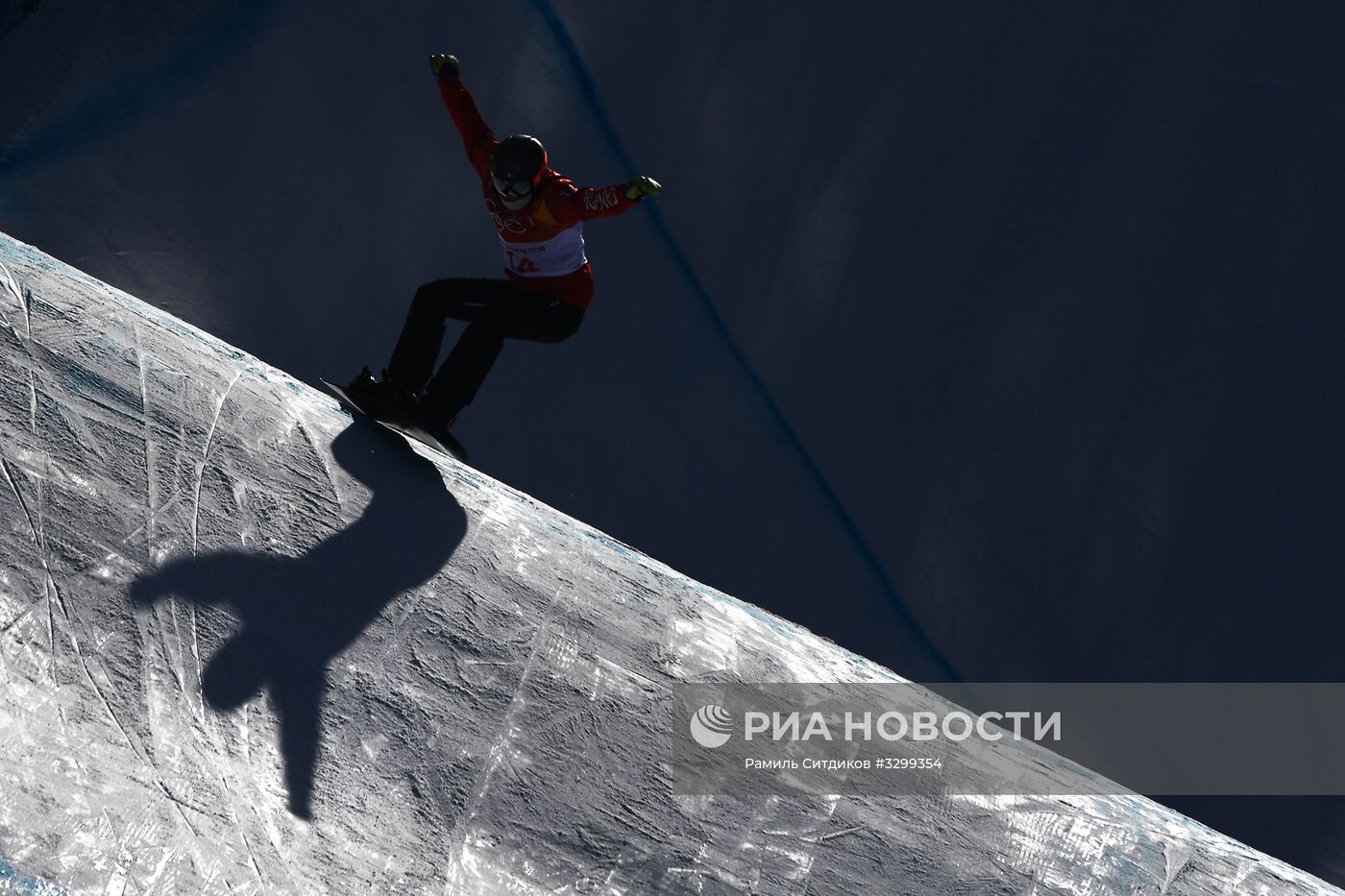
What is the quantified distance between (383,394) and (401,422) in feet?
0.41

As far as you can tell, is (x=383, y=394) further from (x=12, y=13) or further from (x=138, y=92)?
(x=12, y=13)

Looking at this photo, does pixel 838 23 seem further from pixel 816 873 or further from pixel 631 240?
pixel 816 873

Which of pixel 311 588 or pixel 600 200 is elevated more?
pixel 600 200

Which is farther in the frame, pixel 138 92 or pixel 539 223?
pixel 138 92

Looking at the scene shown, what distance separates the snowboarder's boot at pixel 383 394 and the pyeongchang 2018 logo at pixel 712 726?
140 cm

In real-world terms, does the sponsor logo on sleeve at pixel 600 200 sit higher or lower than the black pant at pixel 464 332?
higher

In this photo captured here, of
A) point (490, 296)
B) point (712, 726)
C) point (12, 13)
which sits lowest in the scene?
point (712, 726)

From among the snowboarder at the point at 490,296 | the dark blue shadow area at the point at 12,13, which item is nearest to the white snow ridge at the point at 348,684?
the snowboarder at the point at 490,296

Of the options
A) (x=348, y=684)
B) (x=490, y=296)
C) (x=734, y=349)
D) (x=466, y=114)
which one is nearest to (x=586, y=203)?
(x=490, y=296)

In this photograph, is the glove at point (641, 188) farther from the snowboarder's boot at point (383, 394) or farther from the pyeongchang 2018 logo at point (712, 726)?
the pyeongchang 2018 logo at point (712, 726)

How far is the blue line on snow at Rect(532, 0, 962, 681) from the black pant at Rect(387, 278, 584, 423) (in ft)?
6.12

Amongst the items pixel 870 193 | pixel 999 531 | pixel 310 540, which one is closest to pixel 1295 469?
pixel 999 531

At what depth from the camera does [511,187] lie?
355 cm

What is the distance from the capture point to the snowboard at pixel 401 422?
11.7 feet
